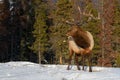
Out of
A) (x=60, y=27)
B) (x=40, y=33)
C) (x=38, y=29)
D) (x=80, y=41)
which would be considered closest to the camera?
(x=80, y=41)

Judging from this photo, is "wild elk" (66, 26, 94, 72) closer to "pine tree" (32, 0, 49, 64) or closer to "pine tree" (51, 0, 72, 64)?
"pine tree" (51, 0, 72, 64)

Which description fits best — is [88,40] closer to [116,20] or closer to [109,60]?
[109,60]

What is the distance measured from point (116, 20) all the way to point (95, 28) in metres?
3.37

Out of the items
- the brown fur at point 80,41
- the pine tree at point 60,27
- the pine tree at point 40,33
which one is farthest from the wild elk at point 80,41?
the pine tree at point 40,33

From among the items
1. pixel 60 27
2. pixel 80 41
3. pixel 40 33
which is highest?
pixel 80 41

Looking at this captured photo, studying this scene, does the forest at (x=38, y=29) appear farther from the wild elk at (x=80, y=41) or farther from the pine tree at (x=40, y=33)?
the wild elk at (x=80, y=41)

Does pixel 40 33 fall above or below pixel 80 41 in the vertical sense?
below

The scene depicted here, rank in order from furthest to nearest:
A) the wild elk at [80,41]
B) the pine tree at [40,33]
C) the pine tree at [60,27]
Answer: the pine tree at [40,33] → the pine tree at [60,27] → the wild elk at [80,41]

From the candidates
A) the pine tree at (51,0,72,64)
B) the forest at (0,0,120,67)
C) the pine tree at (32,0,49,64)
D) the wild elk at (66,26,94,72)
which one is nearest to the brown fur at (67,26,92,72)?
the wild elk at (66,26,94,72)

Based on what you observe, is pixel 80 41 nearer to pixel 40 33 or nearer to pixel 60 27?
pixel 60 27

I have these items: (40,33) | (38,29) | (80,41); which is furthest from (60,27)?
(80,41)

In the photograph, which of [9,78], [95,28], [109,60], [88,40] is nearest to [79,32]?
[88,40]

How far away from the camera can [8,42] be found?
5091 centimetres

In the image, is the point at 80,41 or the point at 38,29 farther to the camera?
the point at 38,29
